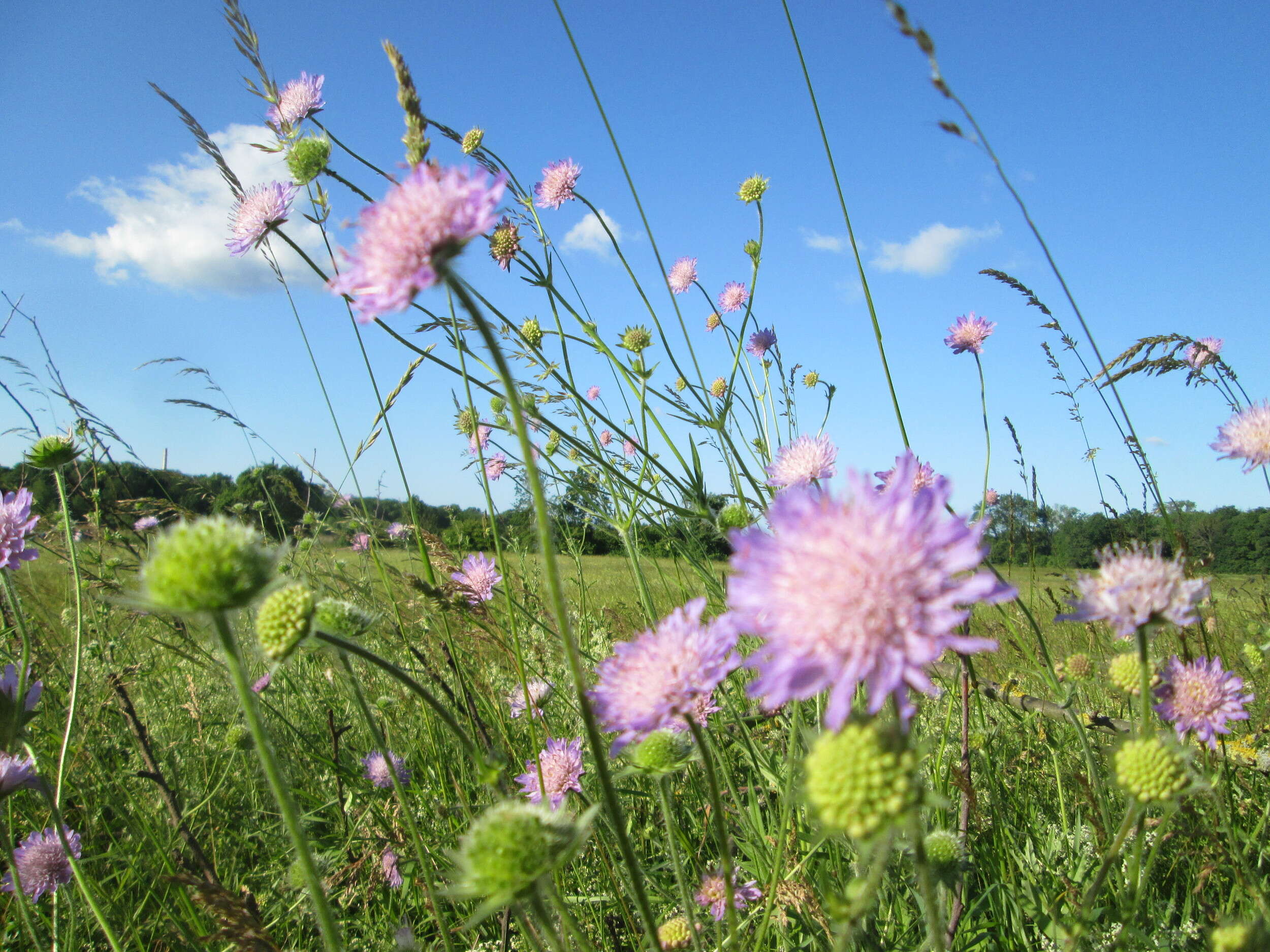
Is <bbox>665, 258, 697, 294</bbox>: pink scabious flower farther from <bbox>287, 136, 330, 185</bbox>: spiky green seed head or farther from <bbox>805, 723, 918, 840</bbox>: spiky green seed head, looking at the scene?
<bbox>805, 723, 918, 840</bbox>: spiky green seed head

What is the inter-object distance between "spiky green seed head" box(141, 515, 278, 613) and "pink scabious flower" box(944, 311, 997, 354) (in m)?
3.36

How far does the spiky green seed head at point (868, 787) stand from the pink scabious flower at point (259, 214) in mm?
2483

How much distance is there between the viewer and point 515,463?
4.20 meters

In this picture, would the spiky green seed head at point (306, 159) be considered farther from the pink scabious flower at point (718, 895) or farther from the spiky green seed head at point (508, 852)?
the pink scabious flower at point (718, 895)

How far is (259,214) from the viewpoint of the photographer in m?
2.41

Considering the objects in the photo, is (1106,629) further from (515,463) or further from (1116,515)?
(515,463)

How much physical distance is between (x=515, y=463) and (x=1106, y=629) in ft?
11.2

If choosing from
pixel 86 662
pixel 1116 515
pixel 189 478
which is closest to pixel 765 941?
pixel 1116 515

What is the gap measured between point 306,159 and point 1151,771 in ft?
8.86

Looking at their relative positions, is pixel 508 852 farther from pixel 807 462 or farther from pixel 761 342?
pixel 761 342

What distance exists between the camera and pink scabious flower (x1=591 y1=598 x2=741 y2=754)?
1215mm

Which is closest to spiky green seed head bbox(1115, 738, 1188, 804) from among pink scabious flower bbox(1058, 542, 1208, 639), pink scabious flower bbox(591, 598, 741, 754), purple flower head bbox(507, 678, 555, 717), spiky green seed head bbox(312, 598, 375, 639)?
pink scabious flower bbox(1058, 542, 1208, 639)

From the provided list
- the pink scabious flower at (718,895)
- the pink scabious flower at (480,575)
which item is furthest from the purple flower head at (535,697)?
the pink scabious flower at (718,895)

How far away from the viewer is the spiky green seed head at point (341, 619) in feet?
5.31
